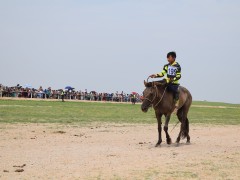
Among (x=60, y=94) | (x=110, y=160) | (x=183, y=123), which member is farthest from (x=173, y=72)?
(x=60, y=94)

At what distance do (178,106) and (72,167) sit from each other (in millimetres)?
6445

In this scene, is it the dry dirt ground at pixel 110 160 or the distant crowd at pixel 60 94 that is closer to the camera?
the dry dirt ground at pixel 110 160

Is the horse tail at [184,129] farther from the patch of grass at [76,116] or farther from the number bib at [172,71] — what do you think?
the patch of grass at [76,116]

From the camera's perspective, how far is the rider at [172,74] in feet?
47.6

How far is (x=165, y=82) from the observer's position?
573 inches

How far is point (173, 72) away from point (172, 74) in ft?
0.25

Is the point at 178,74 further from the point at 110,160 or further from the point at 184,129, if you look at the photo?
the point at 110,160

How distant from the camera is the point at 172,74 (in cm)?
1448

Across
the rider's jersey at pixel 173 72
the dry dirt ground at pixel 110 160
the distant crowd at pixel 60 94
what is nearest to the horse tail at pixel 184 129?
the dry dirt ground at pixel 110 160

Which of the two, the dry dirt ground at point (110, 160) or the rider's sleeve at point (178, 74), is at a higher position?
the rider's sleeve at point (178, 74)

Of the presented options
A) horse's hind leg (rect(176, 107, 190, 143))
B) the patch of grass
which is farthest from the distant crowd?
horse's hind leg (rect(176, 107, 190, 143))

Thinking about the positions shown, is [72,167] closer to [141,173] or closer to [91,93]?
[141,173]

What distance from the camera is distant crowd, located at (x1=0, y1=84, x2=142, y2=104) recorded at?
58719 mm

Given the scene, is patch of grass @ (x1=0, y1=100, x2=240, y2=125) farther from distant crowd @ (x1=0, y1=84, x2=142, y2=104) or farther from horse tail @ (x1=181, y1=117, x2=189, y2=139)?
distant crowd @ (x1=0, y1=84, x2=142, y2=104)
